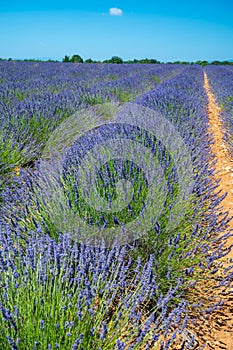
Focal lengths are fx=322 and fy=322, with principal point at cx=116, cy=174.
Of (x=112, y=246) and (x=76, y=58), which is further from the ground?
(x=76, y=58)

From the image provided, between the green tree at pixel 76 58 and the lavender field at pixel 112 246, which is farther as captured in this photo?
the green tree at pixel 76 58

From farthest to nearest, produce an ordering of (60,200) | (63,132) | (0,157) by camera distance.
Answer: (63,132), (0,157), (60,200)

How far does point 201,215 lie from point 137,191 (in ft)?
1.75

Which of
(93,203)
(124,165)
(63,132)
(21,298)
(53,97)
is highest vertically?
(53,97)

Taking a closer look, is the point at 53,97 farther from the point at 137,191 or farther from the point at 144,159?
the point at 137,191

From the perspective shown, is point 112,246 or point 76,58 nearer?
point 112,246

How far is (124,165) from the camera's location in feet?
7.73

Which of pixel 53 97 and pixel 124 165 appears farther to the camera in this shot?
pixel 53 97

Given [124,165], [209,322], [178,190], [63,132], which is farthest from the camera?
[63,132]

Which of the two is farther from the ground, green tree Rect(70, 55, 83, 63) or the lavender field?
green tree Rect(70, 55, 83, 63)

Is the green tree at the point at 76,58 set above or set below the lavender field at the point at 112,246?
above

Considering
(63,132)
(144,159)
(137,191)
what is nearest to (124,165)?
(144,159)

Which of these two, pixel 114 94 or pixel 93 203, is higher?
pixel 114 94

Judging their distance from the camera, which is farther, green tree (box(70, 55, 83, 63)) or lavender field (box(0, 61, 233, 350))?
green tree (box(70, 55, 83, 63))
